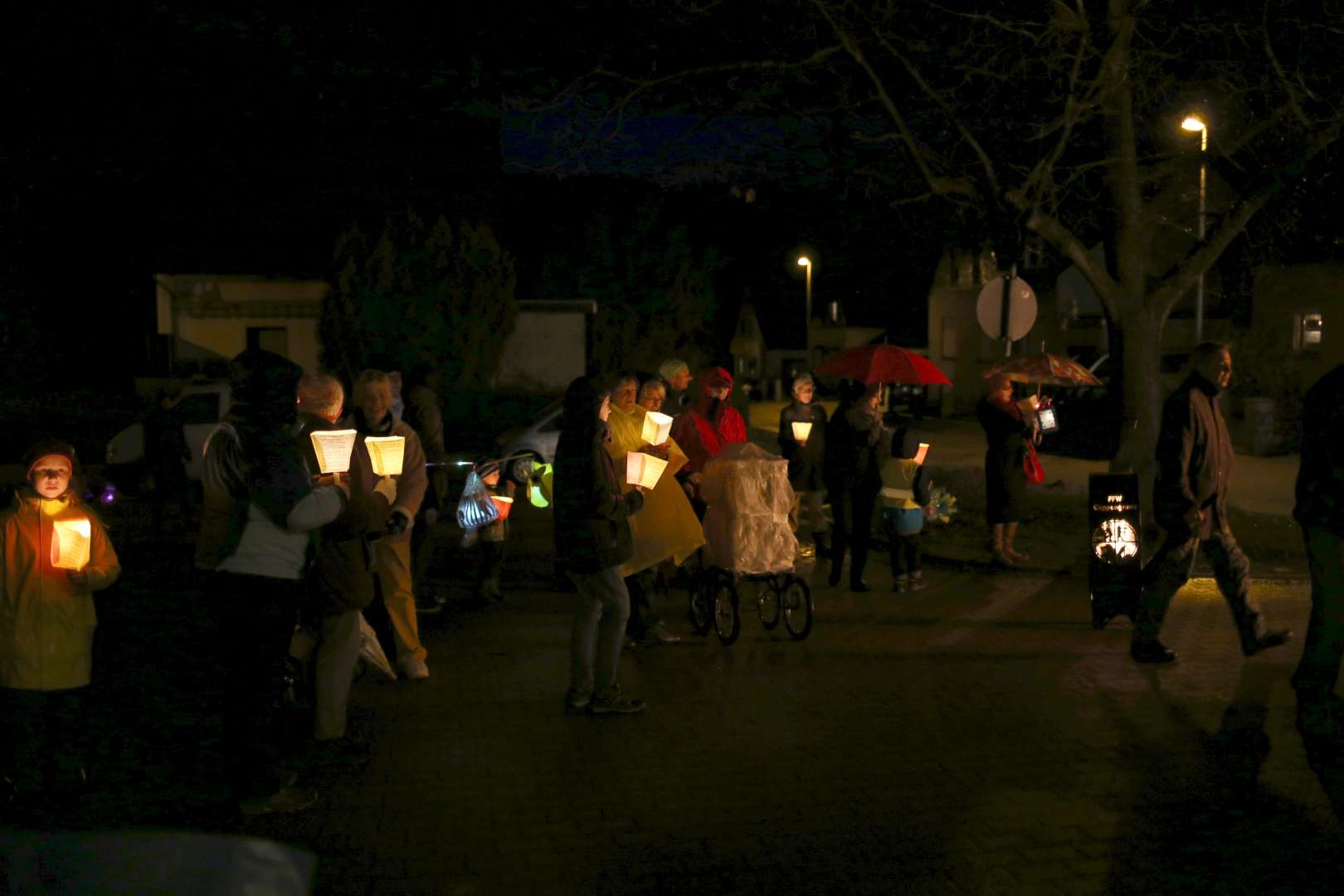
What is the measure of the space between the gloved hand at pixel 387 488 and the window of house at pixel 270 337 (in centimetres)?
2494

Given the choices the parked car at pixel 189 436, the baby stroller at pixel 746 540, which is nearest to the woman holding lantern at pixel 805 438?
the baby stroller at pixel 746 540

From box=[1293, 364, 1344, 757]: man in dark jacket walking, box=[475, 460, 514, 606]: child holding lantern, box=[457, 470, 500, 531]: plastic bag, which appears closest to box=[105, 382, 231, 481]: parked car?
box=[475, 460, 514, 606]: child holding lantern

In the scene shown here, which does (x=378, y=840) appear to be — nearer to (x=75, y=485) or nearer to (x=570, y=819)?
(x=570, y=819)

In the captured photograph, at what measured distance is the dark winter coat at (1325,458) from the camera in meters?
5.89

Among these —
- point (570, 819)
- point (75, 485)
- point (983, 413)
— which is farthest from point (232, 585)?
point (983, 413)

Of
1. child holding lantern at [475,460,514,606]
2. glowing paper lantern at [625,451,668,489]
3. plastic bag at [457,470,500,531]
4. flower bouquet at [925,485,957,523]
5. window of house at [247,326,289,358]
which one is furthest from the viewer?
window of house at [247,326,289,358]

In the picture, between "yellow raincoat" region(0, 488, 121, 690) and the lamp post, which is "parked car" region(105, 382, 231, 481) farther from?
the lamp post

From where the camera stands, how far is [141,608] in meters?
10.8

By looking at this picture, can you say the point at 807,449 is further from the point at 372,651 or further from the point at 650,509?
the point at 372,651

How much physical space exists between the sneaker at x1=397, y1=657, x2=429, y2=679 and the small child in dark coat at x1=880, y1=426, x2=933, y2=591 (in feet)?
14.4

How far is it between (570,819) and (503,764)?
90 centimetres

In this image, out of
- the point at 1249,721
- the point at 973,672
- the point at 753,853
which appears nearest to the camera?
the point at 753,853

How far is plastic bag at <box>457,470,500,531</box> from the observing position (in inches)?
409


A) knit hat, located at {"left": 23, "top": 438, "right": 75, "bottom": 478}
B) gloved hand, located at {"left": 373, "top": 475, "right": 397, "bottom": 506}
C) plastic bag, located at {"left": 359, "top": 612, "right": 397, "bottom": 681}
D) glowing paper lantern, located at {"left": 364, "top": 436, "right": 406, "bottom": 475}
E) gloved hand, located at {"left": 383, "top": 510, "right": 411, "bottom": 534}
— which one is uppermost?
knit hat, located at {"left": 23, "top": 438, "right": 75, "bottom": 478}
